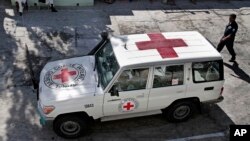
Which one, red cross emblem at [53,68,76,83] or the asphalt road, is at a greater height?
red cross emblem at [53,68,76,83]

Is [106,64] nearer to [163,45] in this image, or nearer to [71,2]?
[163,45]

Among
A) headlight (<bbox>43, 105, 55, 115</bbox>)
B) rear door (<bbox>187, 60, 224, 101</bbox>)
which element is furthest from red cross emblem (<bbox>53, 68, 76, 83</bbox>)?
rear door (<bbox>187, 60, 224, 101</bbox>)

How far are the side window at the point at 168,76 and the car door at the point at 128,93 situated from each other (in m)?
0.25

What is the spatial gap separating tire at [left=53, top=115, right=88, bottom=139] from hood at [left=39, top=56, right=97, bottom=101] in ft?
1.78

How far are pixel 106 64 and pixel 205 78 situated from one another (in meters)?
2.37

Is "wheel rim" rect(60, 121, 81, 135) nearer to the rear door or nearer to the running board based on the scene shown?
the running board

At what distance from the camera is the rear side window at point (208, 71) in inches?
333

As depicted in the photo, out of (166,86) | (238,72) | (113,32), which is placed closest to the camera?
(166,86)

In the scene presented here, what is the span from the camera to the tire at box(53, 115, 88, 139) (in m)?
8.10

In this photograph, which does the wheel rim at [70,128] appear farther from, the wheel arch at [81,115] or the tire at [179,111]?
the tire at [179,111]

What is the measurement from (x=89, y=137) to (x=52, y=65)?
2039 millimetres

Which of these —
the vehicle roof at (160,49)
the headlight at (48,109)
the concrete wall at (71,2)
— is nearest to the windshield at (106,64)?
the vehicle roof at (160,49)

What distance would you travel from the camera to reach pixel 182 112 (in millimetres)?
9023

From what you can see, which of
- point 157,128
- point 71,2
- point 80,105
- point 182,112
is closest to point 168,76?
point 182,112
